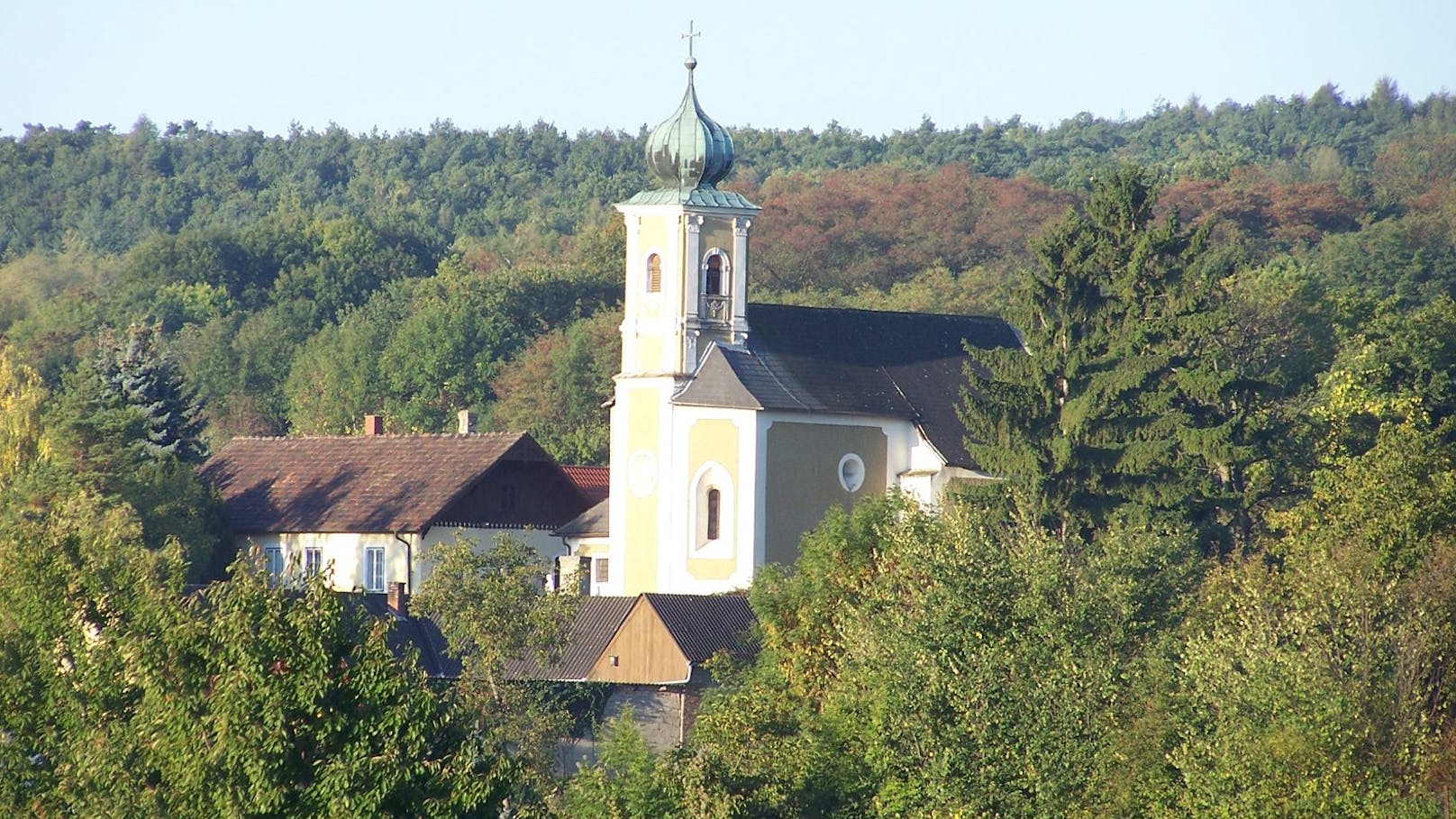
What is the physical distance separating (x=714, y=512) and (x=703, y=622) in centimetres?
758

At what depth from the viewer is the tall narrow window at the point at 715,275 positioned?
5194cm

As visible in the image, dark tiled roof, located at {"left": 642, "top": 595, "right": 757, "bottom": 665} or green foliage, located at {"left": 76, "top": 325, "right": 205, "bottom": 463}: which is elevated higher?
green foliage, located at {"left": 76, "top": 325, "right": 205, "bottom": 463}

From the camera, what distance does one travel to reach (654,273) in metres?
52.0

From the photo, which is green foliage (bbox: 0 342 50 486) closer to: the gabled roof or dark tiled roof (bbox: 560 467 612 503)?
dark tiled roof (bbox: 560 467 612 503)

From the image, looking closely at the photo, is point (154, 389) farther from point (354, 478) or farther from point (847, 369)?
point (847, 369)

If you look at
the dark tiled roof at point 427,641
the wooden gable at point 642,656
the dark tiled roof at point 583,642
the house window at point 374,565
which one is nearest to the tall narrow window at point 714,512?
the dark tiled roof at point 583,642

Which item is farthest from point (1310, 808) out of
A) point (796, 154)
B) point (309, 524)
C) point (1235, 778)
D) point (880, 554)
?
point (796, 154)

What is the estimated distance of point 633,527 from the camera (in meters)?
51.7

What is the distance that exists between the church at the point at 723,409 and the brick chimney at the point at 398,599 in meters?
4.96

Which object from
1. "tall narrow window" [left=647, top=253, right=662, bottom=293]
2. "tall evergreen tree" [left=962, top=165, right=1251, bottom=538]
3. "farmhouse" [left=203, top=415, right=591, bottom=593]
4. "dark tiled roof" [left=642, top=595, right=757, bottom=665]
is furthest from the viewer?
"farmhouse" [left=203, top=415, right=591, bottom=593]

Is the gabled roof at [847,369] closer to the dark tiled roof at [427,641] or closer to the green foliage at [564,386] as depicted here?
the dark tiled roof at [427,641]

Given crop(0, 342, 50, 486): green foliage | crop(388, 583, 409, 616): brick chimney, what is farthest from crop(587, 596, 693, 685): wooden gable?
crop(0, 342, 50, 486): green foliage

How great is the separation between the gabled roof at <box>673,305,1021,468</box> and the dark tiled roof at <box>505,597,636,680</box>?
695 cm

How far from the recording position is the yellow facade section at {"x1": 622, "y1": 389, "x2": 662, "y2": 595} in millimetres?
51281
